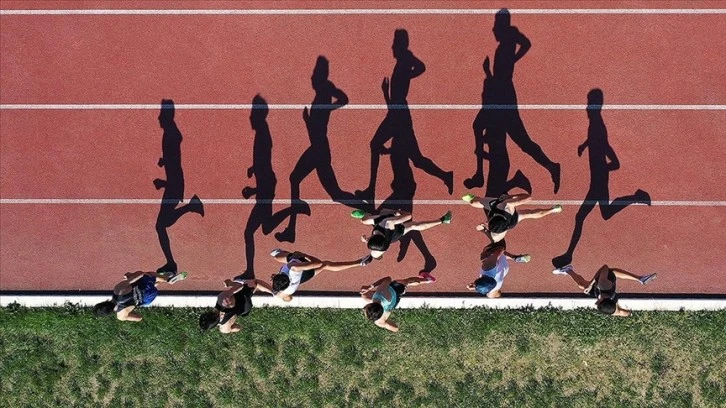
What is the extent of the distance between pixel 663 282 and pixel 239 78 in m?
8.35

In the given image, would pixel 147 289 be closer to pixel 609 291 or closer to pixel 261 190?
pixel 261 190

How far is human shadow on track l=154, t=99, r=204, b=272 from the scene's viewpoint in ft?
32.3

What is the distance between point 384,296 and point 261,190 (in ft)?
10.1

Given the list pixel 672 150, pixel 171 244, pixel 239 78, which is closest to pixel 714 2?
pixel 672 150

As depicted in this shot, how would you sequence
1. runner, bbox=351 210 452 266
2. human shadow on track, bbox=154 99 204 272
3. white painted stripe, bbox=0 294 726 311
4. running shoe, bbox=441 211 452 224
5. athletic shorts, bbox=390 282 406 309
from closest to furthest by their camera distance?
runner, bbox=351 210 452 266, athletic shorts, bbox=390 282 406 309, running shoe, bbox=441 211 452 224, white painted stripe, bbox=0 294 726 311, human shadow on track, bbox=154 99 204 272

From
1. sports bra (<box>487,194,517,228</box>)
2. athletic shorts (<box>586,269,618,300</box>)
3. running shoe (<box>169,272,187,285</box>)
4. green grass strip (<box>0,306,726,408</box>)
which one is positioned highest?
sports bra (<box>487,194,517,228</box>)

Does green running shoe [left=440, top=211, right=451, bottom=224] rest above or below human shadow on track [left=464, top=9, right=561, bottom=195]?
below

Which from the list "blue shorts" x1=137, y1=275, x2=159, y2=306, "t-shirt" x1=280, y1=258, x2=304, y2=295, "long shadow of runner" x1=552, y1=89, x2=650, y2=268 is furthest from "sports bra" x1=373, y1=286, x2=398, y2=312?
"blue shorts" x1=137, y1=275, x2=159, y2=306

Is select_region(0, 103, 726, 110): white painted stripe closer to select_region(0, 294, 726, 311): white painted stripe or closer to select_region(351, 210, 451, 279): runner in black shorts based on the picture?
select_region(351, 210, 451, 279): runner in black shorts

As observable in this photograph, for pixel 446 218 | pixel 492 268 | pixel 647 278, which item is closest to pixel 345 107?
pixel 446 218

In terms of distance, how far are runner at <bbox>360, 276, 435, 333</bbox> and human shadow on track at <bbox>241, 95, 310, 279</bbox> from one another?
74.0 inches

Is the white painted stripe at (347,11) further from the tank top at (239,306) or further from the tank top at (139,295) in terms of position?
the tank top at (239,306)

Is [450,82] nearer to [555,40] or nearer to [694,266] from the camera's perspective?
[555,40]

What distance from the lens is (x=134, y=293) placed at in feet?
29.0
